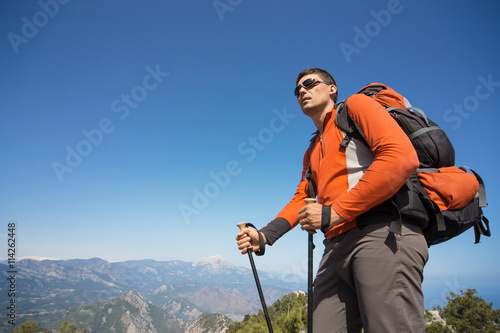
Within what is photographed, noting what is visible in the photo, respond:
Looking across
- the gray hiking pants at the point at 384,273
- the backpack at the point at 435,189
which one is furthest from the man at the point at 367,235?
the backpack at the point at 435,189

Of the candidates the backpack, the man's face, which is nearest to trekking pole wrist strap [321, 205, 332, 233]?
the backpack

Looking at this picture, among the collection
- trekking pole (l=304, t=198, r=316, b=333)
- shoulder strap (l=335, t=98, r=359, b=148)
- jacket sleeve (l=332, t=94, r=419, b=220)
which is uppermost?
shoulder strap (l=335, t=98, r=359, b=148)

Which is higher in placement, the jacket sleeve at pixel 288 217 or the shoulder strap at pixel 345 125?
the shoulder strap at pixel 345 125

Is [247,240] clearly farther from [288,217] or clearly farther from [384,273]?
[384,273]

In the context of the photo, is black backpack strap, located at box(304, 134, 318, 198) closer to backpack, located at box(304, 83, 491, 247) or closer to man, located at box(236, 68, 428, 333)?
man, located at box(236, 68, 428, 333)

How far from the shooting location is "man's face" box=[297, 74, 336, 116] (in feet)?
8.38

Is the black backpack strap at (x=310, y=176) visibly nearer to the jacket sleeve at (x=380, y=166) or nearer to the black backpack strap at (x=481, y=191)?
the jacket sleeve at (x=380, y=166)

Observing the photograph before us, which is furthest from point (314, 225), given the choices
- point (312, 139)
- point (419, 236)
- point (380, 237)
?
point (312, 139)

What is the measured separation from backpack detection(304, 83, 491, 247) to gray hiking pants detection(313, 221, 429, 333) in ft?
Result: 0.51

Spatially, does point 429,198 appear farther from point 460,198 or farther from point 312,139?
point 312,139

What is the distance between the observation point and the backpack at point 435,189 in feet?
5.44

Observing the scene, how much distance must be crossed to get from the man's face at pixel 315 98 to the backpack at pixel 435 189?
603 mm

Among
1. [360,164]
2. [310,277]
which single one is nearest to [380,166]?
[360,164]

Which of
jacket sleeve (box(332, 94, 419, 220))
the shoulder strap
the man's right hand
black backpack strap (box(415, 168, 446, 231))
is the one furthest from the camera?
the man's right hand
